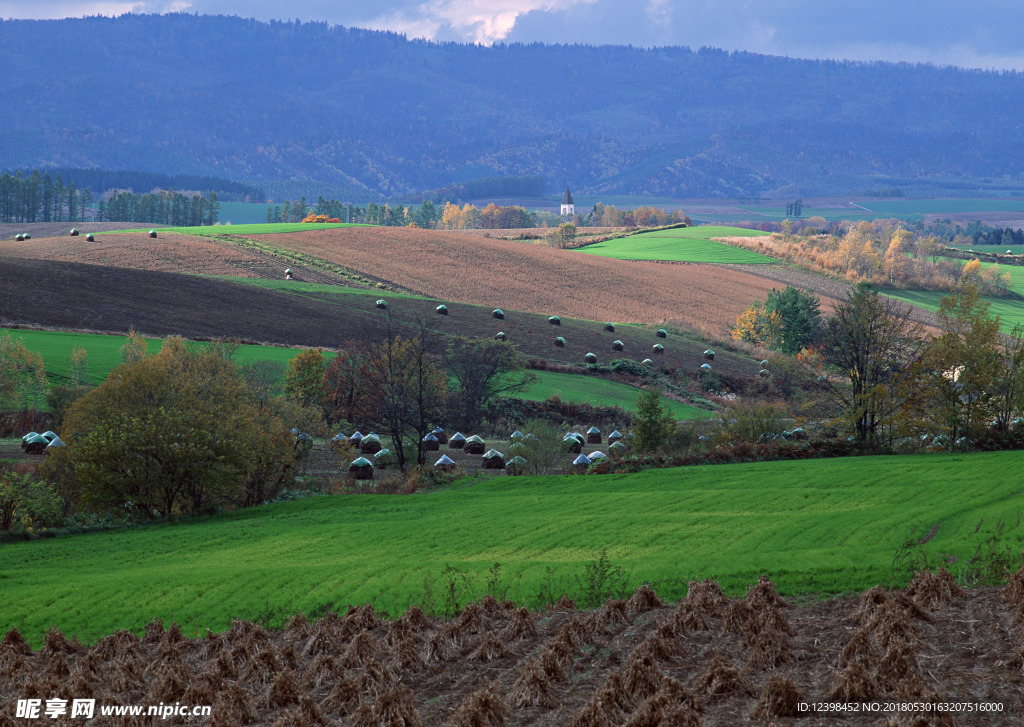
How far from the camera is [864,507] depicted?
27875 mm

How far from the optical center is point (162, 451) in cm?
3594

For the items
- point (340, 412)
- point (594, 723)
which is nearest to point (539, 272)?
point (340, 412)

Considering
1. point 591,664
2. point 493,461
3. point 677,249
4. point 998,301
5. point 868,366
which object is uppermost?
point 677,249

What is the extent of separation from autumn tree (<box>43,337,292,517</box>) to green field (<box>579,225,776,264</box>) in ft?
362

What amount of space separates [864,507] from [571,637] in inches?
580

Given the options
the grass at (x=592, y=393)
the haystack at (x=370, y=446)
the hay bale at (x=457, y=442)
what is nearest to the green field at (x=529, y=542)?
the haystack at (x=370, y=446)

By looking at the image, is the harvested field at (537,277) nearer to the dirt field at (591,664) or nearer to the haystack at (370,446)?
the haystack at (370,446)

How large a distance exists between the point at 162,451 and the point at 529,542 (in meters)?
16.6

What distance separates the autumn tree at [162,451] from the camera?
117ft

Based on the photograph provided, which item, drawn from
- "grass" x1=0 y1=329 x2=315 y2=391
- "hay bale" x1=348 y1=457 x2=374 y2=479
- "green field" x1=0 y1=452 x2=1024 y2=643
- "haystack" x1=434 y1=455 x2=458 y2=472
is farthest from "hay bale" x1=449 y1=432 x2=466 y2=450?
"green field" x1=0 y1=452 x2=1024 y2=643

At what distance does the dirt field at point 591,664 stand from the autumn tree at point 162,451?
17.1 metres

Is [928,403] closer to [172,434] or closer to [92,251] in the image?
[172,434]

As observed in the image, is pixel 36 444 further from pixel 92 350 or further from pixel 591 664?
pixel 591 664

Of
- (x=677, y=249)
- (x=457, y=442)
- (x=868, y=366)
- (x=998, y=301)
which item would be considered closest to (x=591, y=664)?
(x=868, y=366)
